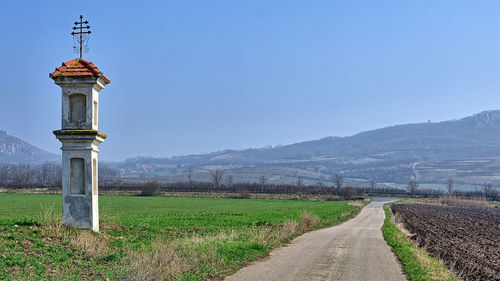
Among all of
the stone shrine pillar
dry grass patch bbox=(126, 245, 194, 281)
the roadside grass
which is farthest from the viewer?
the stone shrine pillar

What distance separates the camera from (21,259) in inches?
531

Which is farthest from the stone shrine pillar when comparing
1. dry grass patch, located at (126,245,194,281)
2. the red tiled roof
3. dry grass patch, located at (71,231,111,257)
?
dry grass patch, located at (126,245,194,281)

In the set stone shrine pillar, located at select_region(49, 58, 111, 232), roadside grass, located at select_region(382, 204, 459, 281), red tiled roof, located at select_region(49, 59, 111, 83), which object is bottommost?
roadside grass, located at select_region(382, 204, 459, 281)

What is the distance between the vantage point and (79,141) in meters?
19.6

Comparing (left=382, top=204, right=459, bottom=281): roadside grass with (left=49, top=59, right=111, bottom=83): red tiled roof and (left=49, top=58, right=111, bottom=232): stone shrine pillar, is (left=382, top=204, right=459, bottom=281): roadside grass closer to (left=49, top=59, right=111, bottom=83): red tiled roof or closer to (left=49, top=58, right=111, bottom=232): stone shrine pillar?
(left=49, top=58, right=111, bottom=232): stone shrine pillar

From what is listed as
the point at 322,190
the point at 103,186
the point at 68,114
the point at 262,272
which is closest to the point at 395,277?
the point at 262,272

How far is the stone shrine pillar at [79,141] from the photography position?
767 inches

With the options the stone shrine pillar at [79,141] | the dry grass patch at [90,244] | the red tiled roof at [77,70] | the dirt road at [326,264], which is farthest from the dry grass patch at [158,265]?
the red tiled roof at [77,70]

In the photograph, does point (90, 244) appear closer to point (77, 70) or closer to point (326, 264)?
point (77, 70)

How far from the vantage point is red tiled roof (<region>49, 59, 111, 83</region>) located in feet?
64.3

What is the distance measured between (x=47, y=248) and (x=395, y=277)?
33.7 ft

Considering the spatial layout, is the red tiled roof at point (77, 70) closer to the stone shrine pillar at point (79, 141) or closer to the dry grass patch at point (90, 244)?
the stone shrine pillar at point (79, 141)

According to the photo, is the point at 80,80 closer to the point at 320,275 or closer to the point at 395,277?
the point at 320,275

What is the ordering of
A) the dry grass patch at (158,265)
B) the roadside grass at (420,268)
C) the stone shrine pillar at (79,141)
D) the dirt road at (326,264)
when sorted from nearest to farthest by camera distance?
the dry grass patch at (158,265) → the dirt road at (326,264) → the roadside grass at (420,268) → the stone shrine pillar at (79,141)
